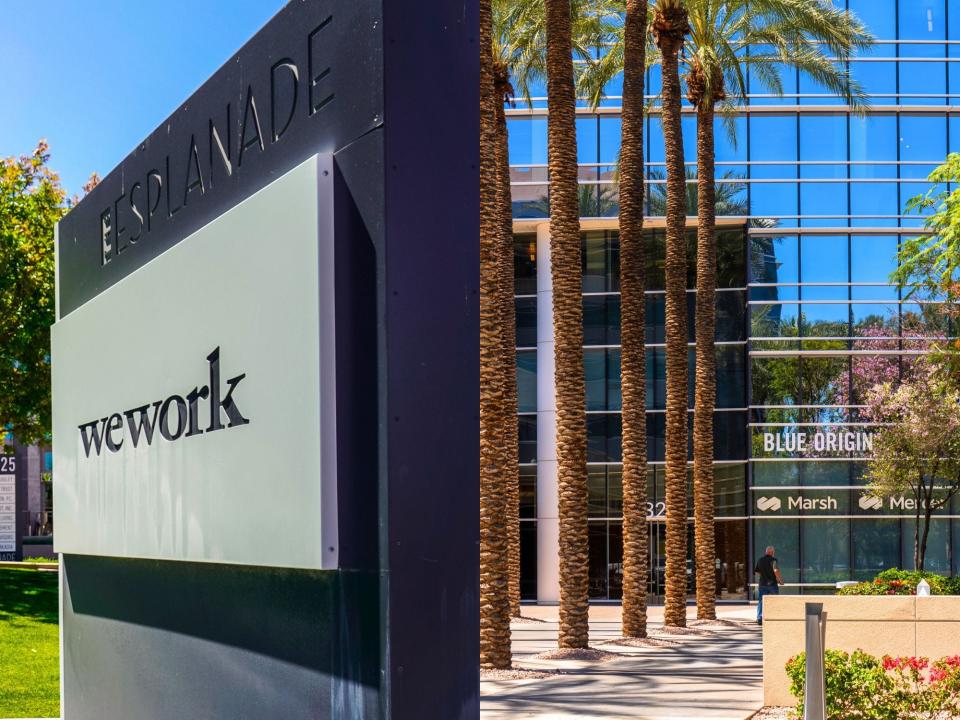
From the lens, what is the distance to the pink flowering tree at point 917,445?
1266 inches

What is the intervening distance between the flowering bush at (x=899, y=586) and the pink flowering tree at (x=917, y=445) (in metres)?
11.4

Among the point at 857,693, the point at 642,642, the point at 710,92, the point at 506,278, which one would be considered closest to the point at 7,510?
the point at 506,278

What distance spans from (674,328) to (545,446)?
10600 millimetres

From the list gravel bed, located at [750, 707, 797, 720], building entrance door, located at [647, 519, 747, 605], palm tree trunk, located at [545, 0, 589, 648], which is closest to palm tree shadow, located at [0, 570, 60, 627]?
palm tree trunk, located at [545, 0, 589, 648]

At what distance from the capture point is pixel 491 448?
17.1 m

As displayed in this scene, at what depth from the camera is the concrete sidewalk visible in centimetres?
1355

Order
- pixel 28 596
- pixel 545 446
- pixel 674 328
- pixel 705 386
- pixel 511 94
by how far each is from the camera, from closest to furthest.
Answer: pixel 28 596
pixel 674 328
pixel 705 386
pixel 511 94
pixel 545 446

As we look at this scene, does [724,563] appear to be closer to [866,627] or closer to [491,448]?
[491,448]

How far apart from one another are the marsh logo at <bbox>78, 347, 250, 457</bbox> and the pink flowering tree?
28471 millimetres

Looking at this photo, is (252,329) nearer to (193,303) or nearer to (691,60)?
(193,303)

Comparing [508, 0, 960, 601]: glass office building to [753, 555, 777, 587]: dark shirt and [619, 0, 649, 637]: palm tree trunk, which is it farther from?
[619, 0, 649, 637]: palm tree trunk

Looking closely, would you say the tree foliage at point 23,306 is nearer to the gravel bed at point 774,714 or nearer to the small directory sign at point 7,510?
the small directory sign at point 7,510

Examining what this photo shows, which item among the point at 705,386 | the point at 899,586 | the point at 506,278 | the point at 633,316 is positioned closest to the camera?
the point at 899,586

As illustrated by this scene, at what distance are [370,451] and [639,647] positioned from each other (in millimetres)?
18110
